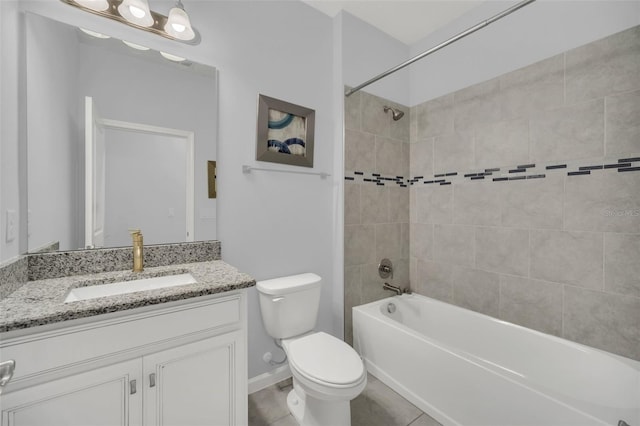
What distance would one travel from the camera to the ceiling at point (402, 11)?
1.96 metres

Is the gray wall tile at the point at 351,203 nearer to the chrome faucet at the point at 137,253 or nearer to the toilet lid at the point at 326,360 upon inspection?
the toilet lid at the point at 326,360

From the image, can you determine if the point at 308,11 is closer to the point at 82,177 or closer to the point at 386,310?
the point at 82,177

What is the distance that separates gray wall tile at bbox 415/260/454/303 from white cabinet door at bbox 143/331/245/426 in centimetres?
170

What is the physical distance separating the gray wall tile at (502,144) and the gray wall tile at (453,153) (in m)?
0.06

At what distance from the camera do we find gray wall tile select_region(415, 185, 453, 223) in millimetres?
2180

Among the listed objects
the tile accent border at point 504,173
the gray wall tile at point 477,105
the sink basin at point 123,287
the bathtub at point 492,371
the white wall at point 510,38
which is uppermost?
the white wall at point 510,38

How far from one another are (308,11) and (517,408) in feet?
8.61

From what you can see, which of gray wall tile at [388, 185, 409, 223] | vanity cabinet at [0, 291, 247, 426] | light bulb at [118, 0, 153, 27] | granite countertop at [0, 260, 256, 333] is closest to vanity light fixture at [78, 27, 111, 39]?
light bulb at [118, 0, 153, 27]

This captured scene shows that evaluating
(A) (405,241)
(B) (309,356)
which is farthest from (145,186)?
(A) (405,241)

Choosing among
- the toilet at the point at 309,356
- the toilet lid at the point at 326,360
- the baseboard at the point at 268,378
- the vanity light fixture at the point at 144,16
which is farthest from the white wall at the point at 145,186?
the baseboard at the point at 268,378

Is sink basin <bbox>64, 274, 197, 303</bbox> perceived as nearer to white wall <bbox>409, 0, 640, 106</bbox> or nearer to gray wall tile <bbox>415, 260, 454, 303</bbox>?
gray wall tile <bbox>415, 260, 454, 303</bbox>

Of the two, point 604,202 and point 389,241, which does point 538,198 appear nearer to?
point 604,202

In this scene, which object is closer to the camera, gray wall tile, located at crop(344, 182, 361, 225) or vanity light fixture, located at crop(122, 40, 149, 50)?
vanity light fixture, located at crop(122, 40, 149, 50)

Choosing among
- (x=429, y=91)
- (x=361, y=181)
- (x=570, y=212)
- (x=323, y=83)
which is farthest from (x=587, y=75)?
(x=323, y=83)
